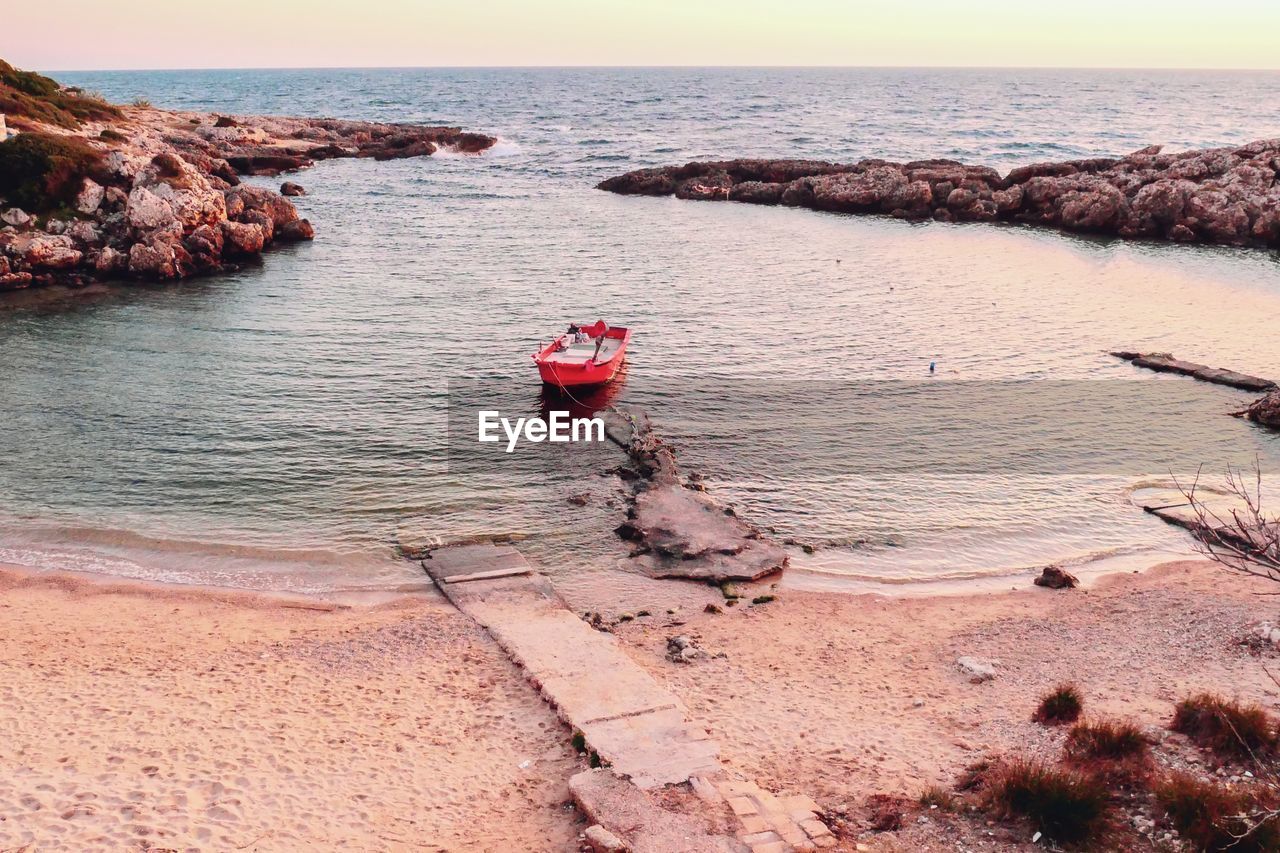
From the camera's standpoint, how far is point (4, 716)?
14344mm

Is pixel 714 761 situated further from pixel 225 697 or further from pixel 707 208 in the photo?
pixel 707 208

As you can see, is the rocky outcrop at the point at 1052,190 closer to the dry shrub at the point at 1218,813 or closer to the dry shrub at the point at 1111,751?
the dry shrub at the point at 1111,751

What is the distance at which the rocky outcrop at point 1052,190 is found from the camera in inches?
2309

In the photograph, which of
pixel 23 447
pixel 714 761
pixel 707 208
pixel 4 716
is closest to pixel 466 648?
pixel 714 761

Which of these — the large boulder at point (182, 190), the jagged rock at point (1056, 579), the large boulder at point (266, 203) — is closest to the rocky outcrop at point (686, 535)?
the jagged rock at point (1056, 579)

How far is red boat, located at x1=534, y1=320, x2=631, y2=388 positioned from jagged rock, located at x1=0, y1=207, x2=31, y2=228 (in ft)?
96.4

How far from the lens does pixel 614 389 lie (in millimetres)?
32750

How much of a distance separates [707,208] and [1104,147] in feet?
203

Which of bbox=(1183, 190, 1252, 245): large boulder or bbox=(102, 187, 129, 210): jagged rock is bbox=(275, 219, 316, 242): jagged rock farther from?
bbox=(1183, 190, 1252, 245): large boulder

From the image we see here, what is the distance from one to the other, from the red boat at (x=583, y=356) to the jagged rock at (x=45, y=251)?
26516mm

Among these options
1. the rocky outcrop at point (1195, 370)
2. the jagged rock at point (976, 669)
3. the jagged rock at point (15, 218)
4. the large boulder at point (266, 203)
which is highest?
the large boulder at point (266, 203)

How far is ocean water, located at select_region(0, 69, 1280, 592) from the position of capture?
74.7 ft

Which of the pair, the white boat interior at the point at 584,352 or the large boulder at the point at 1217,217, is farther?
the large boulder at the point at 1217,217

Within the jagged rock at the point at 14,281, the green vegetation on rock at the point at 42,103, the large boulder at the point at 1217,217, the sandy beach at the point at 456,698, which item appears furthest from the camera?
the green vegetation on rock at the point at 42,103
